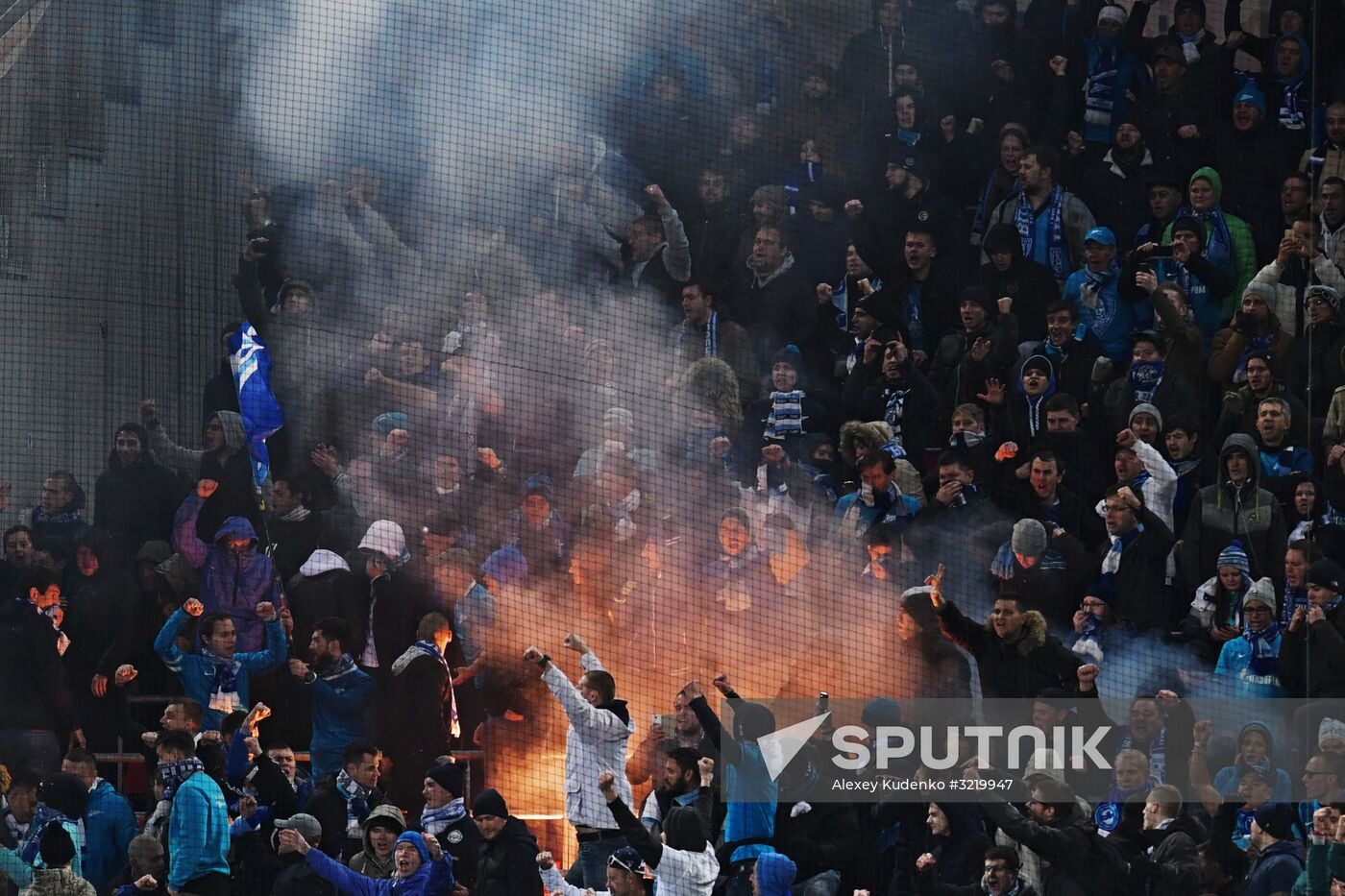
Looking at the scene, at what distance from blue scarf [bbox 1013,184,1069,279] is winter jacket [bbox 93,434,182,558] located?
11.2ft

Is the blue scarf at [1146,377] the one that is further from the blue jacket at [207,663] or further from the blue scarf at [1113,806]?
the blue jacket at [207,663]

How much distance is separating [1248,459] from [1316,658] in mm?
771

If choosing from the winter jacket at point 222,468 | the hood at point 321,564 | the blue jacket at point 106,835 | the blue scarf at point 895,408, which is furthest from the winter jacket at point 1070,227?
the blue jacket at point 106,835

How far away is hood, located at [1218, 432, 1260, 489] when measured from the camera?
24.7 ft

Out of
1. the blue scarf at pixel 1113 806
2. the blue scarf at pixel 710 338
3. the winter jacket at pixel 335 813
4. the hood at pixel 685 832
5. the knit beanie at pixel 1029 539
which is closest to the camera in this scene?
the hood at pixel 685 832

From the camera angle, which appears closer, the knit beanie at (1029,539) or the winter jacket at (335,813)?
the winter jacket at (335,813)

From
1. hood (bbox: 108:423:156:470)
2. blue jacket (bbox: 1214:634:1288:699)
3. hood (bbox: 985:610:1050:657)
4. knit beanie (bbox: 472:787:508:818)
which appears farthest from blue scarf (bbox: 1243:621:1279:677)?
hood (bbox: 108:423:156:470)

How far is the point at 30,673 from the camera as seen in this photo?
7.70 m

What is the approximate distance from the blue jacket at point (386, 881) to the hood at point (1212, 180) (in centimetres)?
386

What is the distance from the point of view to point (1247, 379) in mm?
7656

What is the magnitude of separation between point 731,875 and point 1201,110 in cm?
351

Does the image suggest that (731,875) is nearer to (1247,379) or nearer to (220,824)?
(220,824)

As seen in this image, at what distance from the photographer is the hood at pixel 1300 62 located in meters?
8.02

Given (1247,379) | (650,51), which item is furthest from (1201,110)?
(650,51)
